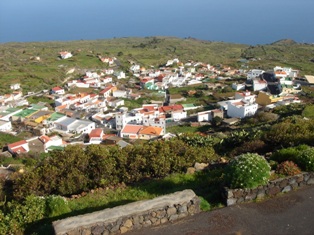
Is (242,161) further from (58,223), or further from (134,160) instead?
(134,160)

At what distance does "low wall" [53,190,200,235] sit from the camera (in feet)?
19.7

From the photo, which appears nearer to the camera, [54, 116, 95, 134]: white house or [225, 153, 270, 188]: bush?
[225, 153, 270, 188]: bush

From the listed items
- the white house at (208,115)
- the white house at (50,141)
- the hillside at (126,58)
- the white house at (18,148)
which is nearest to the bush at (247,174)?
the white house at (18,148)

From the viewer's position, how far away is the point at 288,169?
7836 mm

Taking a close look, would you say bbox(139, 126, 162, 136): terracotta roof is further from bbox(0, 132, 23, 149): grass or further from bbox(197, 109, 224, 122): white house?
bbox(0, 132, 23, 149): grass

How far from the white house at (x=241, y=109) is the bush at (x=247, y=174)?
39.8 m

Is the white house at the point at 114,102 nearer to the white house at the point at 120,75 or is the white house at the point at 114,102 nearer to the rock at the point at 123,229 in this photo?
the white house at the point at 120,75

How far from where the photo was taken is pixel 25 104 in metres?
55.1

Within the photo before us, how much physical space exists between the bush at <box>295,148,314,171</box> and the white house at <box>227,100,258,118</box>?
38587mm

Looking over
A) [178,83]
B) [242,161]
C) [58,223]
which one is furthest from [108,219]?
[178,83]

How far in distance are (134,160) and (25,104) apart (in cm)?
4852

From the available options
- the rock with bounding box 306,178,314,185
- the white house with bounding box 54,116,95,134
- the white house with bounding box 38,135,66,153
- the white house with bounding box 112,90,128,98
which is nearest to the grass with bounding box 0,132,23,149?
the white house with bounding box 38,135,66,153

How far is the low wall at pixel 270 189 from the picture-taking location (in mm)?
7148

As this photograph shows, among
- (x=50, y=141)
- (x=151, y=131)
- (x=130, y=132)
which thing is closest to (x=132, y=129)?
(x=130, y=132)
